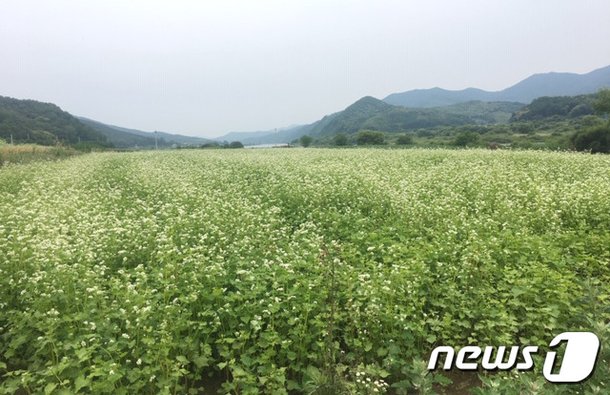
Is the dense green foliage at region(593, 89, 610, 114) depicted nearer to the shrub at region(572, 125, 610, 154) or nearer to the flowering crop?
the shrub at region(572, 125, 610, 154)

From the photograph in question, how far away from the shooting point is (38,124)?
260 feet

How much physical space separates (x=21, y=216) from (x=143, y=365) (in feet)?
19.8

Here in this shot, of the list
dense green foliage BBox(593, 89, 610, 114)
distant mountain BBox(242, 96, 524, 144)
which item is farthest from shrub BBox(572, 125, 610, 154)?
distant mountain BBox(242, 96, 524, 144)

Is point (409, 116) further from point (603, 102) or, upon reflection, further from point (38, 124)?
point (38, 124)

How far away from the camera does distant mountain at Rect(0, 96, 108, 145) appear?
66637 mm

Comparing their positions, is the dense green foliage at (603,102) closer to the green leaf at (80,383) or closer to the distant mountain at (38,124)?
the green leaf at (80,383)

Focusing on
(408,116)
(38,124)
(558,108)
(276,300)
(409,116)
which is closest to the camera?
(276,300)

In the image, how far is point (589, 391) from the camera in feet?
8.89

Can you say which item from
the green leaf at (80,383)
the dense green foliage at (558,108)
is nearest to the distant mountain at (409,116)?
the dense green foliage at (558,108)

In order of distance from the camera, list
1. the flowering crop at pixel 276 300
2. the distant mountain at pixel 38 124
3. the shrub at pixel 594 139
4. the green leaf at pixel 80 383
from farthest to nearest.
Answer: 1. the distant mountain at pixel 38 124
2. the shrub at pixel 594 139
3. the flowering crop at pixel 276 300
4. the green leaf at pixel 80 383

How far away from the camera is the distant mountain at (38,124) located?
66.6m

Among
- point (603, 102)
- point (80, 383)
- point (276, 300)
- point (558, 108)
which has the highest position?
point (558, 108)

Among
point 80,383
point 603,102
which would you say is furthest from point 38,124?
point 603,102

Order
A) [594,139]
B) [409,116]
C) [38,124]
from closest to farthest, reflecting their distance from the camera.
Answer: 1. [594,139]
2. [38,124]
3. [409,116]
